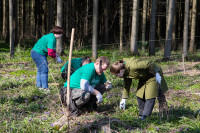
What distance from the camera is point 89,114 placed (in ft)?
14.6

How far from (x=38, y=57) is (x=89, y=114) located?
2135 mm

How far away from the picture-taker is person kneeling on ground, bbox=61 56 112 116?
4.04 meters

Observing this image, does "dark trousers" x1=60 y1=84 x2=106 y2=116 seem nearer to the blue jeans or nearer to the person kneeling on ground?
the person kneeling on ground

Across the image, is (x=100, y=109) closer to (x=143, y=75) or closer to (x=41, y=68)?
(x=143, y=75)

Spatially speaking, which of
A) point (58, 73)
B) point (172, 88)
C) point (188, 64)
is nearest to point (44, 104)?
point (58, 73)

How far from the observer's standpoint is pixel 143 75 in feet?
13.3

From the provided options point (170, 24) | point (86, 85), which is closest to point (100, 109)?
point (86, 85)

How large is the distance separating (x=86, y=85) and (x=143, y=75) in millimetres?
917

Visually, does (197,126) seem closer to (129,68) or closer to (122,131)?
(122,131)

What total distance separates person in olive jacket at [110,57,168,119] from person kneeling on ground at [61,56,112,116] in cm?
28

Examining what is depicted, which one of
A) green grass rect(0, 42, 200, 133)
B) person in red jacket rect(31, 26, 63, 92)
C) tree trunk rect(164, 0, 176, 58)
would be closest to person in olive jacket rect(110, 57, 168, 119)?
green grass rect(0, 42, 200, 133)

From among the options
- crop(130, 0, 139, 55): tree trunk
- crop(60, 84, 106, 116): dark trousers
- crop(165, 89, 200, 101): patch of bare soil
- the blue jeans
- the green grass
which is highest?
crop(130, 0, 139, 55): tree trunk

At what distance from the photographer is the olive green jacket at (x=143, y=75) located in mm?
3913

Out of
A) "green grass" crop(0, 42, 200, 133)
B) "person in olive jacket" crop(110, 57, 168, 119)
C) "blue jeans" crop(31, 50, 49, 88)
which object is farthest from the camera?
"blue jeans" crop(31, 50, 49, 88)
